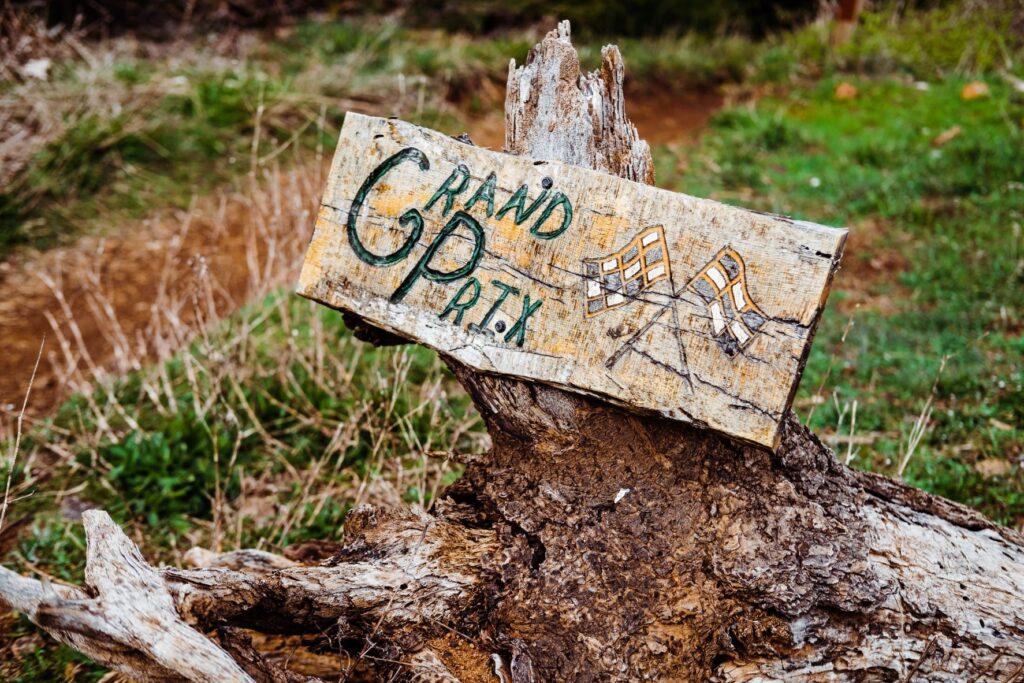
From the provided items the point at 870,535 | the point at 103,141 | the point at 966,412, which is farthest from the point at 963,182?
the point at 103,141

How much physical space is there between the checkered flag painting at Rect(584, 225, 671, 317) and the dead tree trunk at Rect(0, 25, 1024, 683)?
262mm

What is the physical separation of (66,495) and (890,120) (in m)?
6.57

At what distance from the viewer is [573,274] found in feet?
6.58

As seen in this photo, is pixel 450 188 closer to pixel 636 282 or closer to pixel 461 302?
pixel 461 302

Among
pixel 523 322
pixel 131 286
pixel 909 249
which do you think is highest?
pixel 523 322

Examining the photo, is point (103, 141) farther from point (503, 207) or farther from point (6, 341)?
point (503, 207)

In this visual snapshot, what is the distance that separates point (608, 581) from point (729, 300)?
0.74 metres

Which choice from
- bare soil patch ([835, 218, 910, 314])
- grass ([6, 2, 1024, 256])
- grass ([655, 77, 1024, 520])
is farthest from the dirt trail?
bare soil patch ([835, 218, 910, 314])

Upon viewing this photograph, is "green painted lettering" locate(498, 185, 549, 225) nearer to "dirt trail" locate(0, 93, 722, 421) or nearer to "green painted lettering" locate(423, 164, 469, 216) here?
"green painted lettering" locate(423, 164, 469, 216)

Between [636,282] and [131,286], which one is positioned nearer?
[636,282]

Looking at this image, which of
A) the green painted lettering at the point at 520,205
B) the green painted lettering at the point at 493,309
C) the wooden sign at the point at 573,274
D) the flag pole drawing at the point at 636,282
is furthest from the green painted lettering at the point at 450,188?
the flag pole drawing at the point at 636,282

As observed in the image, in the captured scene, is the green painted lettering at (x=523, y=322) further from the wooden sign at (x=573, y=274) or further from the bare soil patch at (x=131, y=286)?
the bare soil patch at (x=131, y=286)

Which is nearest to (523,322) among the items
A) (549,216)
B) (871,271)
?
(549,216)

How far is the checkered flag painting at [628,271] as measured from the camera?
76.1 inches
